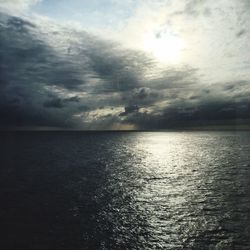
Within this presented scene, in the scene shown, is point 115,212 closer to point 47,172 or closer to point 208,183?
point 208,183

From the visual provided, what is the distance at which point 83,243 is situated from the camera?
91.3 ft

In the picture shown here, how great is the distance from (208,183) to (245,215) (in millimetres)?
24265

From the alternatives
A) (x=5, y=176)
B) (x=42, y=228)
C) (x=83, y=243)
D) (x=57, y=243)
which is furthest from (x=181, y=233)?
(x=5, y=176)

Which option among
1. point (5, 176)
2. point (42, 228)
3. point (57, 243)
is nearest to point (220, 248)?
point (57, 243)

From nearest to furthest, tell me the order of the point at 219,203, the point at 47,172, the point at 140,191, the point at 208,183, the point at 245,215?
the point at 245,215 < the point at 219,203 < the point at 140,191 < the point at 208,183 < the point at 47,172

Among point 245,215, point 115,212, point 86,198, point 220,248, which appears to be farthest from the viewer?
point 86,198

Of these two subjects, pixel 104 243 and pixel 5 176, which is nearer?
pixel 104 243

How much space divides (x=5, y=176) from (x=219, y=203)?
51334 mm

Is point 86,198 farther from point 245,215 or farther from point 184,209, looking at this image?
point 245,215

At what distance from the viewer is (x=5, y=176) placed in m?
65.3

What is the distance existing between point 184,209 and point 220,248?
13.3 metres

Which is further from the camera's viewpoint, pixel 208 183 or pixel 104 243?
pixel 208 183

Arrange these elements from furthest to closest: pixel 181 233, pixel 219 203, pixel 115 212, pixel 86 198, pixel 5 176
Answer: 1. pixel 5 176
2. pixel 86 198
3. pixel 219 203
4. pixel 115 212
5. pixel 181 233

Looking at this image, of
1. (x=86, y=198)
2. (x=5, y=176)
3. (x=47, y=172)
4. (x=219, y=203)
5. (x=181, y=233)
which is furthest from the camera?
(x=47, y=172)
